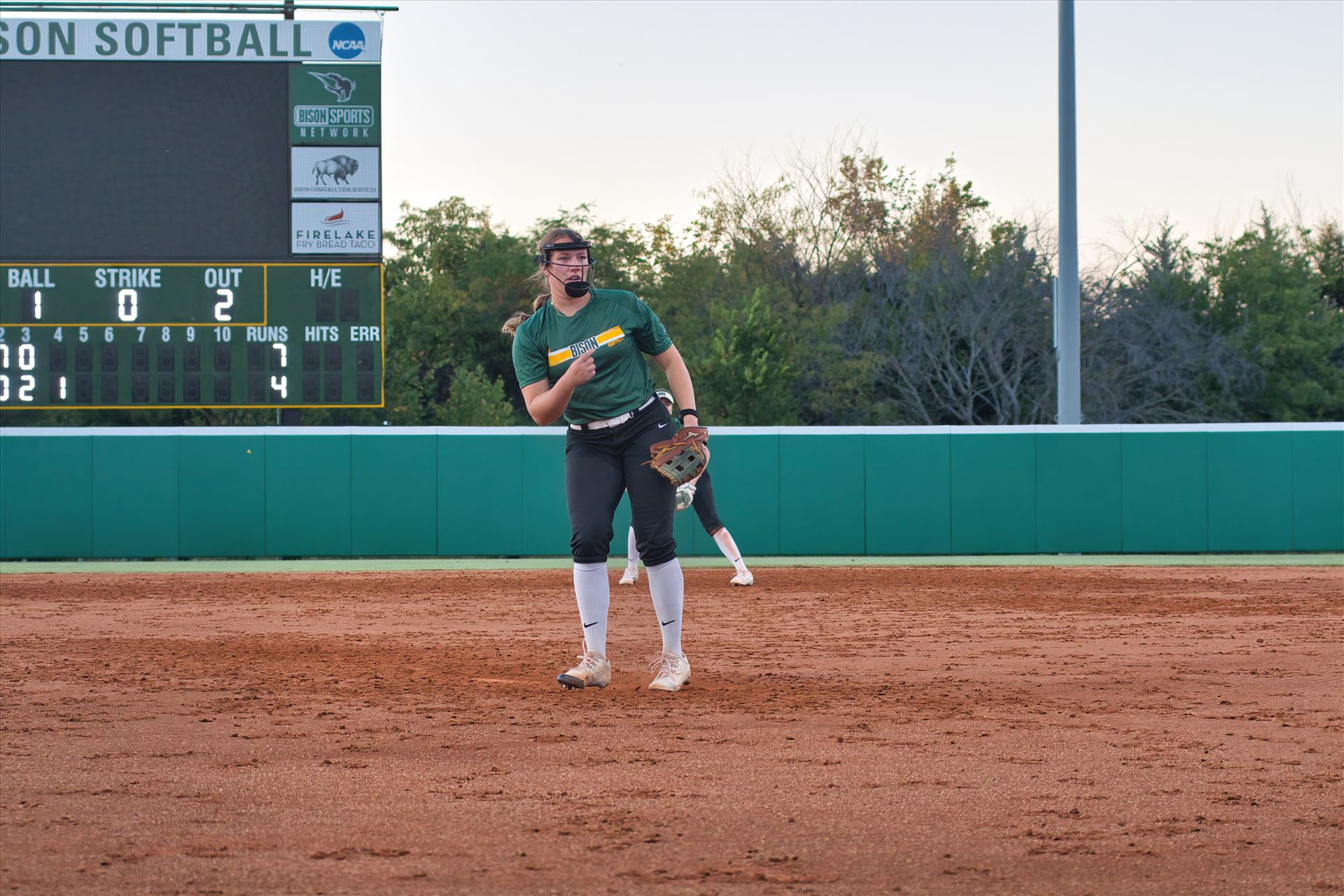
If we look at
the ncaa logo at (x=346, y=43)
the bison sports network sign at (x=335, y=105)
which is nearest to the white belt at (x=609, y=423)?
the bison sports network sign at (x=335, y=105)

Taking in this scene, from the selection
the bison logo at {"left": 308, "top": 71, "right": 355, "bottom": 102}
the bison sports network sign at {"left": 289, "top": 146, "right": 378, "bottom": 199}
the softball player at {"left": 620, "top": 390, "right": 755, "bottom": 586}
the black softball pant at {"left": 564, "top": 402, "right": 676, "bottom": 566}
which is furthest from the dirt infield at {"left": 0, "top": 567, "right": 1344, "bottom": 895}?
the bison logo at {"left": 308, "top": 71, "right": 355, "bottom": 102}

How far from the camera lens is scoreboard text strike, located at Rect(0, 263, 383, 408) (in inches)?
551

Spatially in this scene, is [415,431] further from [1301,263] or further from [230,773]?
[1301,263]

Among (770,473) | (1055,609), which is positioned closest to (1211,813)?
(1055,609)

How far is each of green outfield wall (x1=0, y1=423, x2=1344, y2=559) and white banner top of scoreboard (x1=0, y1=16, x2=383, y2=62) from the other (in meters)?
3.89

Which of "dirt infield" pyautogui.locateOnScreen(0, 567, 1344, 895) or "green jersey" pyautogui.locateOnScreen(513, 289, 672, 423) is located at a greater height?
"green jersey" pyautogui.locateOnScreen(513, 289, 672, 423)

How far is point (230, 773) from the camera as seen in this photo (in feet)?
13.5

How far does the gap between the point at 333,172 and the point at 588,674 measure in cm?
954

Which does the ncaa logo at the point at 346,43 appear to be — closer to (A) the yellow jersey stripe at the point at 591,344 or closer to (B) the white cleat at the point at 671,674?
(A) the yellow jersey stripe at the point at 591,344

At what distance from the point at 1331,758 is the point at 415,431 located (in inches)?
475

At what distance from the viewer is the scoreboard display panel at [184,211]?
13922 mm

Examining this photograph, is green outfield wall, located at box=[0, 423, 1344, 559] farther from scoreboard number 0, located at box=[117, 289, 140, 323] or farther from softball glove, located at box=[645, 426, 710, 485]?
softball glove, located at box=[645, 426, 710, 485]

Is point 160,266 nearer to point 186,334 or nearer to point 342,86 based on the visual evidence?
point 186,334

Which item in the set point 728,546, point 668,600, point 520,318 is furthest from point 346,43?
point 668,600
